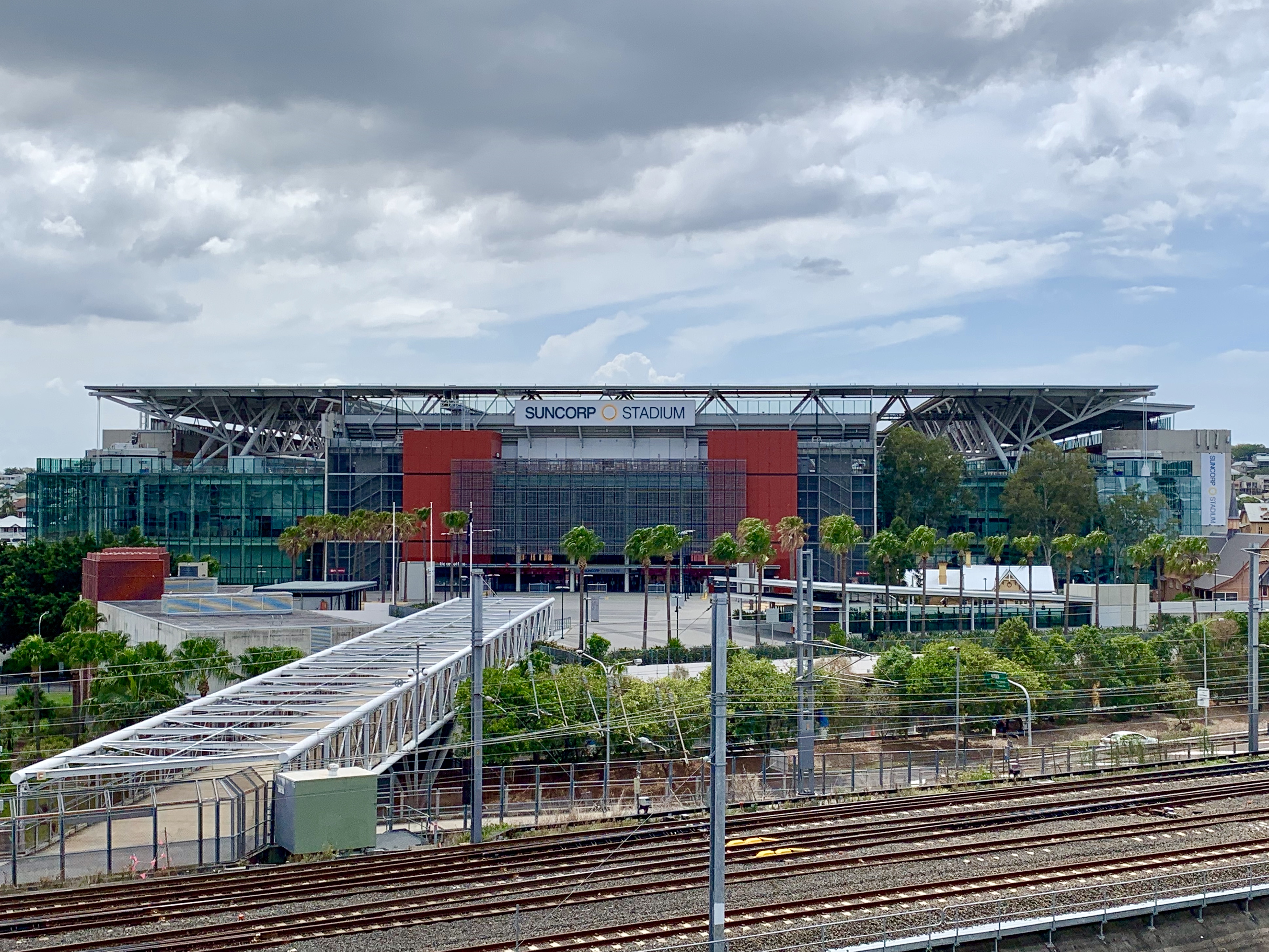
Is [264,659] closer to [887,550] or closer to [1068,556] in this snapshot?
[887,550]

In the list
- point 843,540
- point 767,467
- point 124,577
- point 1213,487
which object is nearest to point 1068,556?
point 843,540

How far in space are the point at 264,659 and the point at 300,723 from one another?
2018cm

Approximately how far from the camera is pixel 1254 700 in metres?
46.9

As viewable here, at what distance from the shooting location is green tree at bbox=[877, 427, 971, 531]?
130125mm

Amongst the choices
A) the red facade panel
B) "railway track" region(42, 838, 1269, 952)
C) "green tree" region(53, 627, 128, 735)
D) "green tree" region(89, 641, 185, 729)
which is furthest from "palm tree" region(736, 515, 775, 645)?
"railway track" region(42, 838, 1269, 952)

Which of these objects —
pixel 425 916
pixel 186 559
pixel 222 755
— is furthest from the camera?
pixel 186 559

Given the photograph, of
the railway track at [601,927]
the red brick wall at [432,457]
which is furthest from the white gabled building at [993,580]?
the railway track at [601,927]

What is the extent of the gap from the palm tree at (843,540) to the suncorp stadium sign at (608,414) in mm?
41903

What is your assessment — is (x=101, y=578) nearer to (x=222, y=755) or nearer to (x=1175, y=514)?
(x=222, y=755)

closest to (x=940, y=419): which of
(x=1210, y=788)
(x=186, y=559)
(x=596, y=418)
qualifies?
(x=596, y=418)

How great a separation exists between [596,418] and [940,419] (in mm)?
43566

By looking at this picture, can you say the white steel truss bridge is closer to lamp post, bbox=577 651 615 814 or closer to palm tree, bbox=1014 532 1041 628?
lamp post, bbox=577 651 615 814

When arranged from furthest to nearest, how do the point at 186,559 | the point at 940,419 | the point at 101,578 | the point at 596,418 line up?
the point at 940,419 → the point at 596,418 → the point at 186,559 → the point at 101,578

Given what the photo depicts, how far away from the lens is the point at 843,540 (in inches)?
3324
